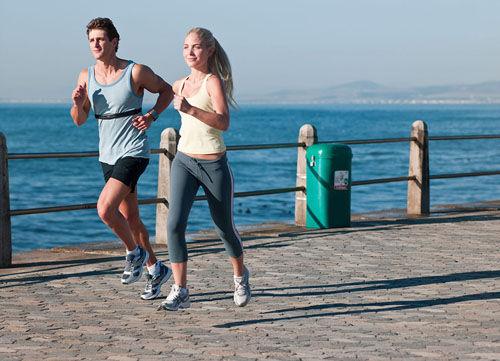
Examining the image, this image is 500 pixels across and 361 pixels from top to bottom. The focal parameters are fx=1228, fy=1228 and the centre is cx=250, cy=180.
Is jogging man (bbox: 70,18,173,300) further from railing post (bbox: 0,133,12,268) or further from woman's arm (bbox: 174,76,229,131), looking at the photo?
railing post (bbox: 0,133,12,268)

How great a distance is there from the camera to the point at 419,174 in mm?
16375

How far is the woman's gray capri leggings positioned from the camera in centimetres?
862

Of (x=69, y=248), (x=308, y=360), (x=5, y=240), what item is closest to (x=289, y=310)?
(x=308, y=360)

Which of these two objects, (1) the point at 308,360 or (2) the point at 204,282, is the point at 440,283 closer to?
(2) the point at 204,282

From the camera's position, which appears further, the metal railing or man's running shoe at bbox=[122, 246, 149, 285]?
the metal railing

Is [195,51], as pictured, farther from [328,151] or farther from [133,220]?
[328,151]

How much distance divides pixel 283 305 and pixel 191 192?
3.97 feet

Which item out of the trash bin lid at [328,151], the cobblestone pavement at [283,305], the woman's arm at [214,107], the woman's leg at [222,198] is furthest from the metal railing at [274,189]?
the woman's arm at [214,107]

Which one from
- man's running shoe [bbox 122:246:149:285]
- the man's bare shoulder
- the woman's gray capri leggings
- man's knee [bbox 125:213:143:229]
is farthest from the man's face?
man's running shoe [bbox 122:246:149:285]

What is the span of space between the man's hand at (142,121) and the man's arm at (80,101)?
38 cm

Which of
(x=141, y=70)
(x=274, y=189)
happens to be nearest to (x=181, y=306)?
(x=141, y=70)

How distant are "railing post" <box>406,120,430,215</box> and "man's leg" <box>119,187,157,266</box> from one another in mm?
7407

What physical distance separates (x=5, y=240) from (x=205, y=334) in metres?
3.92

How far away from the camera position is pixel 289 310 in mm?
9016
